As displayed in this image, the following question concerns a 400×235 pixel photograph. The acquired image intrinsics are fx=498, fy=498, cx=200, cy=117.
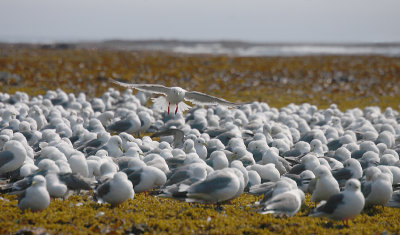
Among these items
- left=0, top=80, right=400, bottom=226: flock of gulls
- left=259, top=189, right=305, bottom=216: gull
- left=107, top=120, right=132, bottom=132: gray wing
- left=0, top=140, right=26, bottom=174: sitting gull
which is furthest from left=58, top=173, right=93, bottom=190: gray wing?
left=107, top=120, right=132, bottom=132: gray wing

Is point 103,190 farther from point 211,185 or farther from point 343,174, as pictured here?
point 343,174

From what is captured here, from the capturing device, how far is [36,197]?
7.84 metres

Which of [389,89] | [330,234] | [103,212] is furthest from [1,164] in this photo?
[389,89]

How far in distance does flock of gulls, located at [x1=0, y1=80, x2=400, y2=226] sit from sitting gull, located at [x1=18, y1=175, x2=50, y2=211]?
17 mm

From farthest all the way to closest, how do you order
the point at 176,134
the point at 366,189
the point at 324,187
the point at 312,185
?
the point at 176,134 < the point at 312,185 < the point at 366,189 < the point at 324,187

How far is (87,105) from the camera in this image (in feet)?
65.8

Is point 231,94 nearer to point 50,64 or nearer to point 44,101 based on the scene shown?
point 44,101

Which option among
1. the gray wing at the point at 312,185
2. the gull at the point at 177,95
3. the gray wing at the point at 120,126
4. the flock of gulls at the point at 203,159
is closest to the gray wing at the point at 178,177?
the flock of gulls at the point at 203,159

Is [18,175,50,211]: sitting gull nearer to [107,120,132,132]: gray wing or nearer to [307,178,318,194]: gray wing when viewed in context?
[307,178,318,194]: gray wing

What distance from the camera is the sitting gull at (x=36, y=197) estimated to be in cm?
785

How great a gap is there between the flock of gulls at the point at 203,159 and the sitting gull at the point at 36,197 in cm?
2

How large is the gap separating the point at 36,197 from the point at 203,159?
17.4 feet

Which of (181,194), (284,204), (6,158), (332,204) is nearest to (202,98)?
(181,194)

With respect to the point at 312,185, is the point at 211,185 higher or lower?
higher
